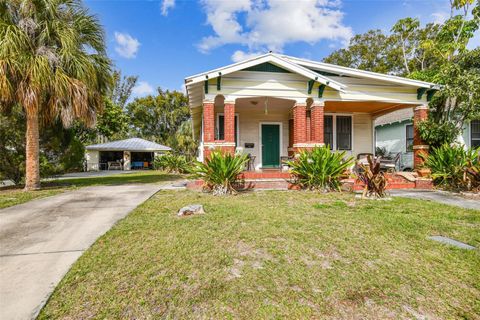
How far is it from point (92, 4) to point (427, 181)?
14.9 metres

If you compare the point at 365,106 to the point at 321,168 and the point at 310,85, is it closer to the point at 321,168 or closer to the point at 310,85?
the point at 310,85

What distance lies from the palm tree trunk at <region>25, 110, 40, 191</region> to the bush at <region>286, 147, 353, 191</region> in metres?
9.42

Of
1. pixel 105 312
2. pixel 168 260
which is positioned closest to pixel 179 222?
pixel 168 260

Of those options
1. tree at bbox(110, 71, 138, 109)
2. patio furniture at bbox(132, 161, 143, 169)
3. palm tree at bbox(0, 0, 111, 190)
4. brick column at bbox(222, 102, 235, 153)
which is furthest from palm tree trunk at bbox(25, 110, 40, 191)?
tree at bbox(110, 71, 138, 109)

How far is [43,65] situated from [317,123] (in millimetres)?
10080

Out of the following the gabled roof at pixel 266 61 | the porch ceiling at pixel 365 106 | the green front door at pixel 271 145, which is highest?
the gabled roof at pixel 266 61

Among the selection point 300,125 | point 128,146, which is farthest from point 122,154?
point 300,125

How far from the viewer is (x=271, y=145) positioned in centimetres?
1268

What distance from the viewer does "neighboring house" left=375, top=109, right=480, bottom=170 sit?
498 inches

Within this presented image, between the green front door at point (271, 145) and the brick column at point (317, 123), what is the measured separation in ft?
9.04

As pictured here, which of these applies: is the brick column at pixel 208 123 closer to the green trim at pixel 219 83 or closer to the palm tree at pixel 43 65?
the green trim at pixel 219 83

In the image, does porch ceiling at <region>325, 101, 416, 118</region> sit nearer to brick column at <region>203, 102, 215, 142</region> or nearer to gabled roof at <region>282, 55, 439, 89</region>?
gabled roof at <region>282, 55, 439, 89</region>

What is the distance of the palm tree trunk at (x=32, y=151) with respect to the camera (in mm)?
8852

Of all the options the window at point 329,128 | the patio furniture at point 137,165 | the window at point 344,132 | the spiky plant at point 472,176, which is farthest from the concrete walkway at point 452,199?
the patio furniture at point 137,165
